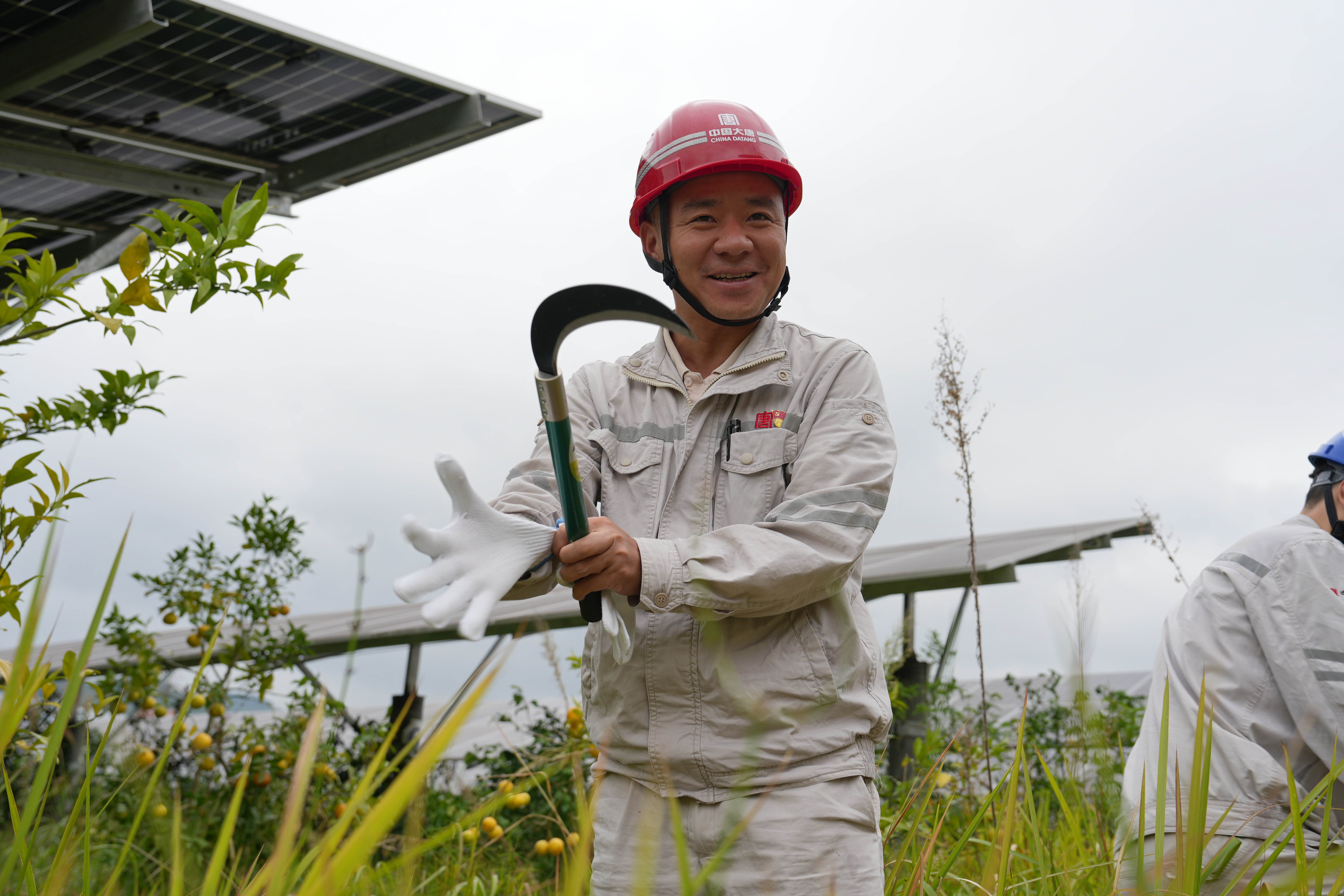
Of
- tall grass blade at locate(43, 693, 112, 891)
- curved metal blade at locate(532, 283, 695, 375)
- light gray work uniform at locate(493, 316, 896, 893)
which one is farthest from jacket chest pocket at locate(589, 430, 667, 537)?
tall grass blade at locate(43, 693, 112, 891)

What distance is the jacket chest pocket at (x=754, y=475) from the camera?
2.04 metres

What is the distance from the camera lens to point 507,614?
7.09 metres

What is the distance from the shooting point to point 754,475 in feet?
6.76

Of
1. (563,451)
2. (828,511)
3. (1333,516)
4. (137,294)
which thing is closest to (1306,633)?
(1333,516)

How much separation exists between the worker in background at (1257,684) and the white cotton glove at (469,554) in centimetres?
156

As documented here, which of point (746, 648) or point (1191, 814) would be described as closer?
point (1191, 814)

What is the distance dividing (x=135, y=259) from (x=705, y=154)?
1104mm

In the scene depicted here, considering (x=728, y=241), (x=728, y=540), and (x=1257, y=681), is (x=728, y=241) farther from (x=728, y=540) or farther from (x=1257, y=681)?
(x=1257, y=681)

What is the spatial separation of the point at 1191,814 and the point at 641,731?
3.42 feet

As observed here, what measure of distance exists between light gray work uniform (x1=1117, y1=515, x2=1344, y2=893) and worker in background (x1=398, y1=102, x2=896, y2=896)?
39.9 inches

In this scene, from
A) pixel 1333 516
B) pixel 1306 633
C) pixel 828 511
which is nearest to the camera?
pixel 828 511

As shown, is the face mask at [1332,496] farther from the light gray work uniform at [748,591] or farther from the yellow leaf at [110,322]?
the yellow leaf at [110,322]

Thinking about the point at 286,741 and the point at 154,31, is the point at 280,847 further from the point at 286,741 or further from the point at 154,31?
the point at 286,741

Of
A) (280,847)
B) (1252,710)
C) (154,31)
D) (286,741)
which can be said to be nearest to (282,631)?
(286,741)
